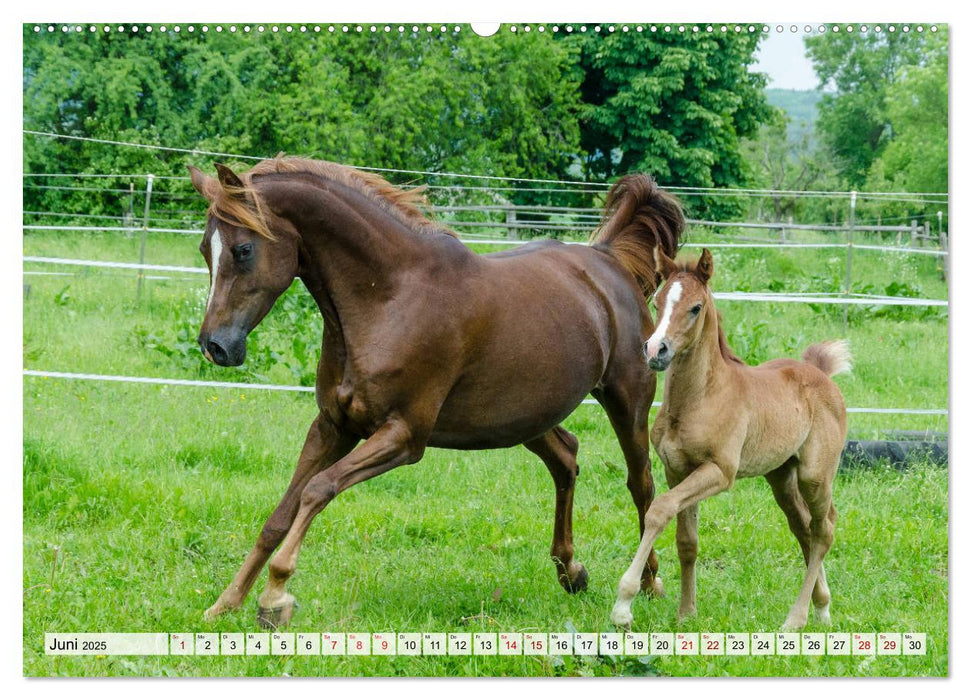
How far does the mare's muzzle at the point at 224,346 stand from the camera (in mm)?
3984

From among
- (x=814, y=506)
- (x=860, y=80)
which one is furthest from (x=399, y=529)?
(x=860, y=80)

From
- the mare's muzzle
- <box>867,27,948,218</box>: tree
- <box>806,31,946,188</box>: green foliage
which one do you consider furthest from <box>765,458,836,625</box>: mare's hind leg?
the mare's muzzle

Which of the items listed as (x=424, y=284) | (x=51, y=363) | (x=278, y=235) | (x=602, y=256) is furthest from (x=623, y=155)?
(x=51, y=363)

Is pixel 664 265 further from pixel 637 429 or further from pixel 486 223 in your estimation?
pixel 486 223

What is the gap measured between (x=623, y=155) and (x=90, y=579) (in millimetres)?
4016

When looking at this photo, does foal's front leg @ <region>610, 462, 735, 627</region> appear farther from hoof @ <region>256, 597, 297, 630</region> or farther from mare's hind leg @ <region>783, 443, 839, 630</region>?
hoof @ <region>256, 597, 297, 630</region>

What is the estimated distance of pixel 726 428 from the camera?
430 centimetres

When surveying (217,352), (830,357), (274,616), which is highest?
(217,352)

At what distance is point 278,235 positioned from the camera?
13.6ft

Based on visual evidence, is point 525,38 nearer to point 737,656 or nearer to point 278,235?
point 278,235

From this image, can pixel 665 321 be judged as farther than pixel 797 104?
No

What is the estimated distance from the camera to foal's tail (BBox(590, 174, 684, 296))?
18.8ft

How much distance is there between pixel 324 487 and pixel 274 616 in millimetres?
614

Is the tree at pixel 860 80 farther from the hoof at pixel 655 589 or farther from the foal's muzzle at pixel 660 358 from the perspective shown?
the hoof at pixel 655 589
